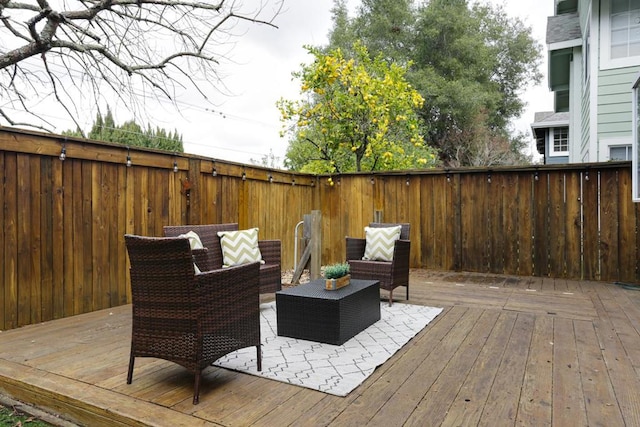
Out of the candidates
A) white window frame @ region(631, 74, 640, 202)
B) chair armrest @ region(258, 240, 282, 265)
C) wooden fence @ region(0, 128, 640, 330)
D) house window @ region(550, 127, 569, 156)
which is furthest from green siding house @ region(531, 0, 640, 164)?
house window @ region(550, 127, 569, 156)

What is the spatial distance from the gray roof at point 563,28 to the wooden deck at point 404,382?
20.4 feet

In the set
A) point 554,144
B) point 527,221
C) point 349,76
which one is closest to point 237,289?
point 527,221

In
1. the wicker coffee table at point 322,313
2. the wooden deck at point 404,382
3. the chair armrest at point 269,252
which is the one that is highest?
the chair armrest at point 269,252

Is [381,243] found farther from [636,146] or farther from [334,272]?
[636,146]

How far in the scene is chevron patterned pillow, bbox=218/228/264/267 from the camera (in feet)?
12.8

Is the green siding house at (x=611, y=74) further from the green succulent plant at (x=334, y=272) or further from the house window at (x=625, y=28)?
the green succulent plant at (x=334, y=272)

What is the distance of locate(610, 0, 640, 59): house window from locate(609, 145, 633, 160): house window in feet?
4.11

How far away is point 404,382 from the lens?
86.6 inches

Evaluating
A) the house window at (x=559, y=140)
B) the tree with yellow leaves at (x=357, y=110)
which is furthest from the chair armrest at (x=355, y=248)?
the house window at (x=559, y=140)

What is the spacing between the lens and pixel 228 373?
2.31m

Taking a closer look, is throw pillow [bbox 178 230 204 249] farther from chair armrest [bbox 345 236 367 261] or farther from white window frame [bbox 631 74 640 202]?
white window frame [bbox 631 74 640 202]

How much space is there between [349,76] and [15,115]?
205 inches

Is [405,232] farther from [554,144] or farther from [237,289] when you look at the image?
[554,144]

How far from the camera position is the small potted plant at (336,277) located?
307cm
